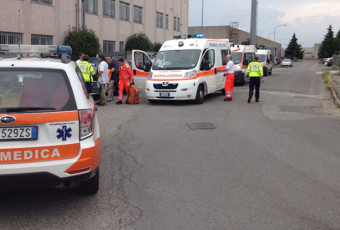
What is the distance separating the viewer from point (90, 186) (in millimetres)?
4953

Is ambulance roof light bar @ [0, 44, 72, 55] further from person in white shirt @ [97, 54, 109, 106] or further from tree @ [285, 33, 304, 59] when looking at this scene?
tree @ [285, 33, 304, 59]

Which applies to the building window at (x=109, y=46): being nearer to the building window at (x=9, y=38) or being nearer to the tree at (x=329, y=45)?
the building window at (x=9, y=38)

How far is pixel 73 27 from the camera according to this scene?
28.4 metres


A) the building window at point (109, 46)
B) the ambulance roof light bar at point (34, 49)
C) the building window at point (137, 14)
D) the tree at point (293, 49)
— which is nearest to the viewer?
the ambulance roof light bar at point (34, 49)

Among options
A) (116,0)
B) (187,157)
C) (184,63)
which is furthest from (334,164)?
(116,0)

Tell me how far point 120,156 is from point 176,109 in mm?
6320

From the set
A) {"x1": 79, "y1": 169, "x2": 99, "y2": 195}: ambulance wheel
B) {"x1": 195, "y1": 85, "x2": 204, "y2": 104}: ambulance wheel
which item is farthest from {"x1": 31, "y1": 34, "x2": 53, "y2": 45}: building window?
{"x1": 79, "y1": 169, "x2": 99, "y2": 195}: ambulance wheel

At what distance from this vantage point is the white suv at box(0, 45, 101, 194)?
4078 millimetres

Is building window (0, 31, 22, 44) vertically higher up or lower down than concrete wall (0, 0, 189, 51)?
lower down

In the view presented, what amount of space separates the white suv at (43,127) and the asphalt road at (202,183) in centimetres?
55

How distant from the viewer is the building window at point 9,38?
2287 cm

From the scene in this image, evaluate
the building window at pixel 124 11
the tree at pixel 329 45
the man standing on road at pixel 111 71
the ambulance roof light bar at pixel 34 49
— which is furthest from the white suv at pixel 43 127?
the tree at pixel 329 45

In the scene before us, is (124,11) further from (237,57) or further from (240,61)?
(240,61)

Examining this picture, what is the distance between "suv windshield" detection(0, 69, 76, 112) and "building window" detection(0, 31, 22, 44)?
A: 2042 centimetres
